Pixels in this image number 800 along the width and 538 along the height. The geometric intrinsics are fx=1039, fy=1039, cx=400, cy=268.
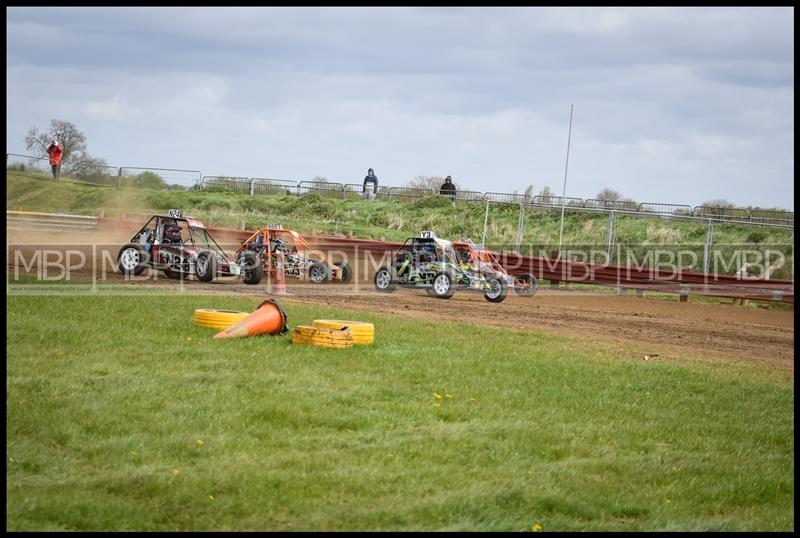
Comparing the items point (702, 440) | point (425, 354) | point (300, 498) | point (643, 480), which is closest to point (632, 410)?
point (702, 440)

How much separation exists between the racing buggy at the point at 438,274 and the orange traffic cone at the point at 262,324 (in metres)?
8.10

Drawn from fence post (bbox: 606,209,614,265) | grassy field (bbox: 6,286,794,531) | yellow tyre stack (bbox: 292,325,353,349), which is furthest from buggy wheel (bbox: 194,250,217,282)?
yellow tyre stack (bbox: 292,325,353,349)

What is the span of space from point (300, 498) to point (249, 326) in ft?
20.4

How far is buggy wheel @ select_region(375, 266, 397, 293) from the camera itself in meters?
21.5

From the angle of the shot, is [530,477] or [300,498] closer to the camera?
[300,498]

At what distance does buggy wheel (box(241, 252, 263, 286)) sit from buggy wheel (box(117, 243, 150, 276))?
6.51ft

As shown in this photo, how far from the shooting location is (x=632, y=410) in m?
9.55

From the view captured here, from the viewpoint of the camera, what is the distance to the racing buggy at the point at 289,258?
2200cm

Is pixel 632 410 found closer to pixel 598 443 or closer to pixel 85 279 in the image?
pixel 598 443

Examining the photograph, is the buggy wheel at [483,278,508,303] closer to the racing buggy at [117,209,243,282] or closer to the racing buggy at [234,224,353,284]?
the racing buggy at [234,224,353,284]

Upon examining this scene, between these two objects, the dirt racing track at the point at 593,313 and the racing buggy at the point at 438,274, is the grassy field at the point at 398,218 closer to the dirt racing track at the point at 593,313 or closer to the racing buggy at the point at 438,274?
the dirt racing track at the point at 593,313

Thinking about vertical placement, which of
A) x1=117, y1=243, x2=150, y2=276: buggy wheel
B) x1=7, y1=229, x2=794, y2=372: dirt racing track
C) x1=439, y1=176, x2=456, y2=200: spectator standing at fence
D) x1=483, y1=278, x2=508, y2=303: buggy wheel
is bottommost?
x1=7, y1=229, x2=794, y2=372: dirt racing track

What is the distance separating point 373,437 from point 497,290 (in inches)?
511

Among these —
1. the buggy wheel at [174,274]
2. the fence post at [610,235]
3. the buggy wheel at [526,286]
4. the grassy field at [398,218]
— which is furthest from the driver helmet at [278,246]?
the grassy field at [398,218]
